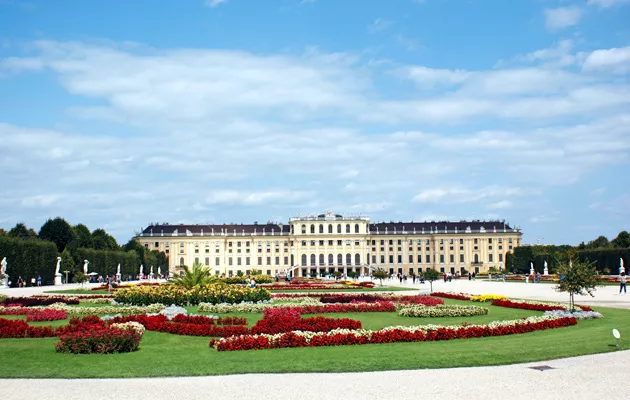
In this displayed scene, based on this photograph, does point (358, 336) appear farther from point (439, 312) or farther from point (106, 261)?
point (106, 261)

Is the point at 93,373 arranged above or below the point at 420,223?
below

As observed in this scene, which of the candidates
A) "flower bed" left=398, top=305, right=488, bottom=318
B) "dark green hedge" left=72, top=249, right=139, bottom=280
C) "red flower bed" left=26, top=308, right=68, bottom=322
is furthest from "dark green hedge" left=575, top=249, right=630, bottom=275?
"red flower bed" left=26, top=308, right=68, bottom=322

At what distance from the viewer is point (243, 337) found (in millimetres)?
11266

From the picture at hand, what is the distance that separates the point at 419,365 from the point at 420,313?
861cm

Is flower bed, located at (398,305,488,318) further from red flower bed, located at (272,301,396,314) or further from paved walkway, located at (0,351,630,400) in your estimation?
paved walkway, located at (0,351,630,400)

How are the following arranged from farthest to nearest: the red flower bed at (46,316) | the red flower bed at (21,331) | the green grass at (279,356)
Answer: the red flower bed at (46,316) < the red flower bed at (21,331) < the green grass at (279,356)

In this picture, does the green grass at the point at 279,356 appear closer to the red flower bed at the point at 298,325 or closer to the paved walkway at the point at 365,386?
the paved walkway at the point at 365,386

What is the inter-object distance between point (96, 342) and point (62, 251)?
164 ft

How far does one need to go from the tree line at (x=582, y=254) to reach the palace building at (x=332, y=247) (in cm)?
1686

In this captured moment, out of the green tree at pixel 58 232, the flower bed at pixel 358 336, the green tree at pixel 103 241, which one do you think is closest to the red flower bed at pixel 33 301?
the flower bed at pixel 358 336

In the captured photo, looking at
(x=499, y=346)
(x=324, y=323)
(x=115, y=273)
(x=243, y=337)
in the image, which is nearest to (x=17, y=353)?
(x=243, y=337)

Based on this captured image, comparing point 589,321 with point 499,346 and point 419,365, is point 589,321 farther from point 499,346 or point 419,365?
point 419,365

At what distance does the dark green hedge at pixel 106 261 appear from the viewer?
55319mm

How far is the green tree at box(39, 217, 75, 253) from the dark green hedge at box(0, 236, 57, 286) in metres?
9.46
